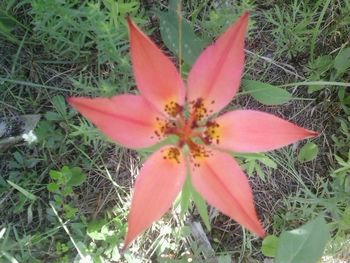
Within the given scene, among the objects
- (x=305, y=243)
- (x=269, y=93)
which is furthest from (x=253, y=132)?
(x=269, y=93)

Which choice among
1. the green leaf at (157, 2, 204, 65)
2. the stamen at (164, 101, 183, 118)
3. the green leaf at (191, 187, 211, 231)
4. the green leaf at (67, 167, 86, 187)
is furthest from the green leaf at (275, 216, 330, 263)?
the green leaf at (67, 167, 86, 187)

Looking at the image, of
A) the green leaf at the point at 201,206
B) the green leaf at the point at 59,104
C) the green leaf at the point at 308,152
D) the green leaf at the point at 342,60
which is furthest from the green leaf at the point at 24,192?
the green leaf at the point at 342,60

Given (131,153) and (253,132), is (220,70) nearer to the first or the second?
(253,132)

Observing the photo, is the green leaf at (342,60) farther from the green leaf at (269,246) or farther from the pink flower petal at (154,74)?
the pink flower petal at (154,74)

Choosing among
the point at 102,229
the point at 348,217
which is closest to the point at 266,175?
the point at 348,217

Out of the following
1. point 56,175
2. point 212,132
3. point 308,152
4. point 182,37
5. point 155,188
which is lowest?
point 56,175
